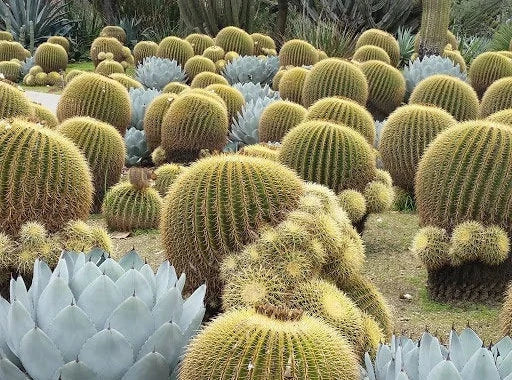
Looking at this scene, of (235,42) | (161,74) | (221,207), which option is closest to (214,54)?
(235,42)

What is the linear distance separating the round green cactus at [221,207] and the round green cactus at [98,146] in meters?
2.43

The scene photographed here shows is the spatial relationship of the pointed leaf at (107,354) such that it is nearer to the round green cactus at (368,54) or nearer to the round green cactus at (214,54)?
the round green cactus at (368,54)

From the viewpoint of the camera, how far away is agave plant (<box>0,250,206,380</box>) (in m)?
2.51

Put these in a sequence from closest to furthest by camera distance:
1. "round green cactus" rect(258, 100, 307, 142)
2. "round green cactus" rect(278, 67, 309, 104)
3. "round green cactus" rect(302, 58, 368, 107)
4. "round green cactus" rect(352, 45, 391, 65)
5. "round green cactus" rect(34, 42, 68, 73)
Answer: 1. "round green cactus" rect(258, 100, 307, 142)
2. "round green cactus" rect(302, 58, 368, 107)
3. "round green cactus" rect(278, 67, 309, 104)
4. "round green cactus" rect(352, 45, 391, 65)
5. "round green cactus" rect(34, 42, 68, 73)

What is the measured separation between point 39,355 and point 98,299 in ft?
0.81

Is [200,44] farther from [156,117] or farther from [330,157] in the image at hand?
[330,157]

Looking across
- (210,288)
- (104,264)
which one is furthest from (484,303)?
(104,264)

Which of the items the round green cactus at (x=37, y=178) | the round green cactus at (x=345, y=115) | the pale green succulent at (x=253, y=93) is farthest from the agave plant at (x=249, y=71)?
the round green cactus at (x=37, y=178)

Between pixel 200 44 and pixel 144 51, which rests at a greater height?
pixel 200 44

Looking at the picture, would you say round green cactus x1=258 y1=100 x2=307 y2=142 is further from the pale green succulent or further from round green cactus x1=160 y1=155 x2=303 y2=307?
round green cactus x1=160 y1=155 x2=303 y2=307

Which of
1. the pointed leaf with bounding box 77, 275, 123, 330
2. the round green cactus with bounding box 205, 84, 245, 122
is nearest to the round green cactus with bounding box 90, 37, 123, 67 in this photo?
the round green cactus with bounding box 205, 84, 245, 122

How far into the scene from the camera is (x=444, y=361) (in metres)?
2.11

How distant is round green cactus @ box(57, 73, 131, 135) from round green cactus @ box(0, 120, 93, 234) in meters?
3.31

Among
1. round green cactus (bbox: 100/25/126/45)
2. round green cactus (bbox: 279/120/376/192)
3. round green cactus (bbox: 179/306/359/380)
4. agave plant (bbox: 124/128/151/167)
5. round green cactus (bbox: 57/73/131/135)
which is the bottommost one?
round green cactus (bbox: 100/25/126/45)
